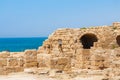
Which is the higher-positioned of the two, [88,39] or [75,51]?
[88,39]

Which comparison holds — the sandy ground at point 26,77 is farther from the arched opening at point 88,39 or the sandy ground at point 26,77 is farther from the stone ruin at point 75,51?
the arched opening at point 88,39

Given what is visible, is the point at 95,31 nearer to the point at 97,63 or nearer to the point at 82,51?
the point at 82,51

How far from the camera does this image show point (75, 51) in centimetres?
2923

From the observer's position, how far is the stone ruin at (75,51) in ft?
62.1

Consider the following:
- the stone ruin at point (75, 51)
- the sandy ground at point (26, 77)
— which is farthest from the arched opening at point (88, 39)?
the sandy ground at point (26, 77)

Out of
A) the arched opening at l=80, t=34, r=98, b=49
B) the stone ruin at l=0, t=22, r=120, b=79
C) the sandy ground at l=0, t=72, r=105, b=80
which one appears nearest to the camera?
the sandy ground at l=0, t=72, r=105, b=80

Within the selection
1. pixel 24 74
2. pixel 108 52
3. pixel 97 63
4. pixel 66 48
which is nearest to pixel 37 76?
pixel 24 74

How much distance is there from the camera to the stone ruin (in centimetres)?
1892

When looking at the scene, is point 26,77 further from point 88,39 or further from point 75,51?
point 88,39

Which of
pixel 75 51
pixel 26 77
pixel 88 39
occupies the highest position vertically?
pixel 88 39

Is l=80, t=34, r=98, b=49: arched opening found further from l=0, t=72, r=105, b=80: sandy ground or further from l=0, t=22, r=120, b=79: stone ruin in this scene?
l=0, t=72, r=105, b=80: sandy ground

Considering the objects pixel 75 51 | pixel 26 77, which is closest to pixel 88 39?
pixel 75 51

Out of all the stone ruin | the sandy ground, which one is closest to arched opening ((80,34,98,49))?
the stone ruin

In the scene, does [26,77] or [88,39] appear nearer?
[26,77]
